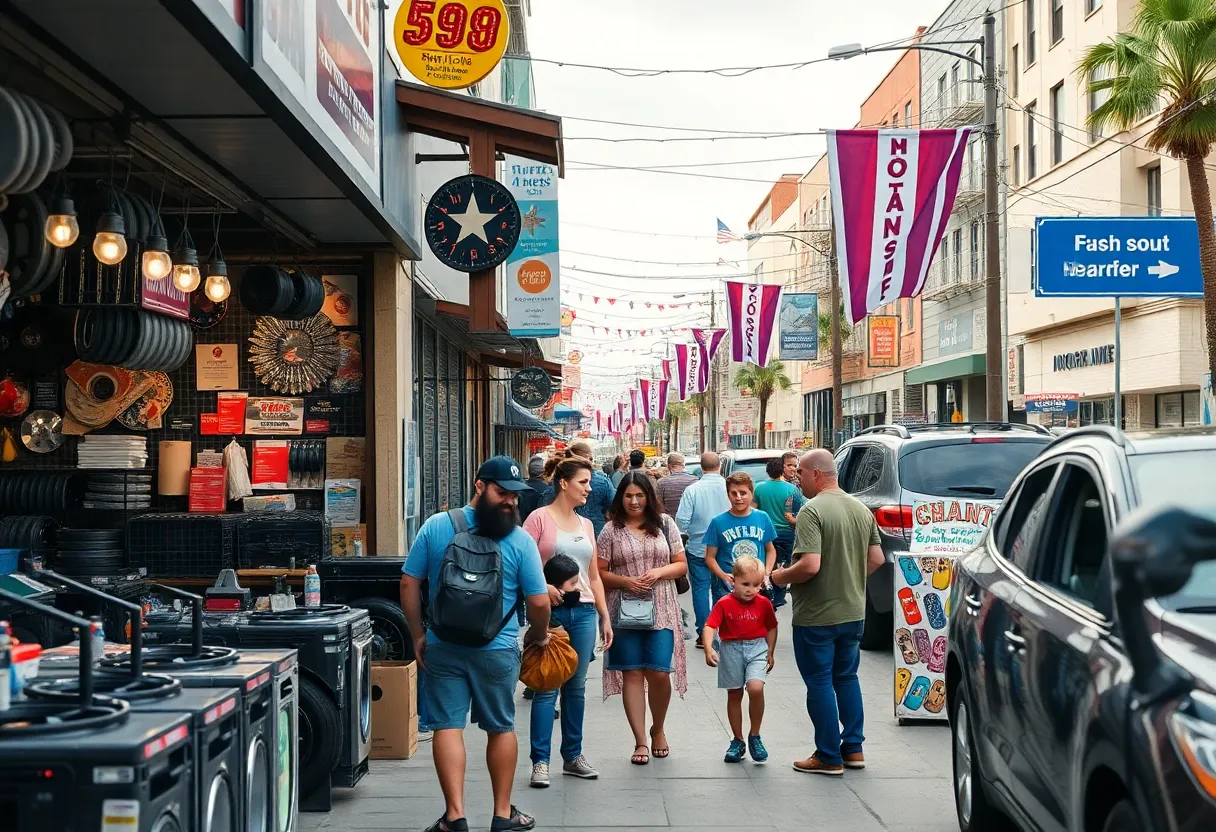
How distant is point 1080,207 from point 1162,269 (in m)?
18.2

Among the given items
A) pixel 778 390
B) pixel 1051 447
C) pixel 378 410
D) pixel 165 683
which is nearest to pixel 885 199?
pixel 378 410

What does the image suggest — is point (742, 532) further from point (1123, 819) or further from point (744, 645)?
point (1123, 819)

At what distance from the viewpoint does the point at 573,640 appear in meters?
8.08

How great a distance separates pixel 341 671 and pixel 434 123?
6.55 metres

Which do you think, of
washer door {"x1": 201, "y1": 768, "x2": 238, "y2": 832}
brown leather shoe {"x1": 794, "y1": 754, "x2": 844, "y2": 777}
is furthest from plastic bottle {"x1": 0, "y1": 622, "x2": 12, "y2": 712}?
brown leather shoe {"x1": 794, "y1": 754, "x2": 844, "y2": 777}

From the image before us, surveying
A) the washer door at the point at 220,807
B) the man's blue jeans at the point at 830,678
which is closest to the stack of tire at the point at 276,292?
the man's blue jeans at the point at 830,678

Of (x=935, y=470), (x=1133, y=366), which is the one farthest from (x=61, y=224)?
(x=1133, y=366)

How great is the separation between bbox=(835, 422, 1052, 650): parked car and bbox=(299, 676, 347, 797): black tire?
19.1ft

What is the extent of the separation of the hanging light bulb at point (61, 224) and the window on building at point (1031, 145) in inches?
1237

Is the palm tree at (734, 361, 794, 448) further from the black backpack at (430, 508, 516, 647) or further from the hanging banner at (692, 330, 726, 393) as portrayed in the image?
the black backpack at (430, 508, 516, 647)

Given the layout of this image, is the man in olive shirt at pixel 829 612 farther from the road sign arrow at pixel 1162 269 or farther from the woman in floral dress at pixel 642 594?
the road sign arrow at pixel 1162 269

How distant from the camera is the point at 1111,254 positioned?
48.2ft

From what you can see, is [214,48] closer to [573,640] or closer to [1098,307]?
[573,640]

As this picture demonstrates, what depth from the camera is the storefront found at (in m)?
27.5
